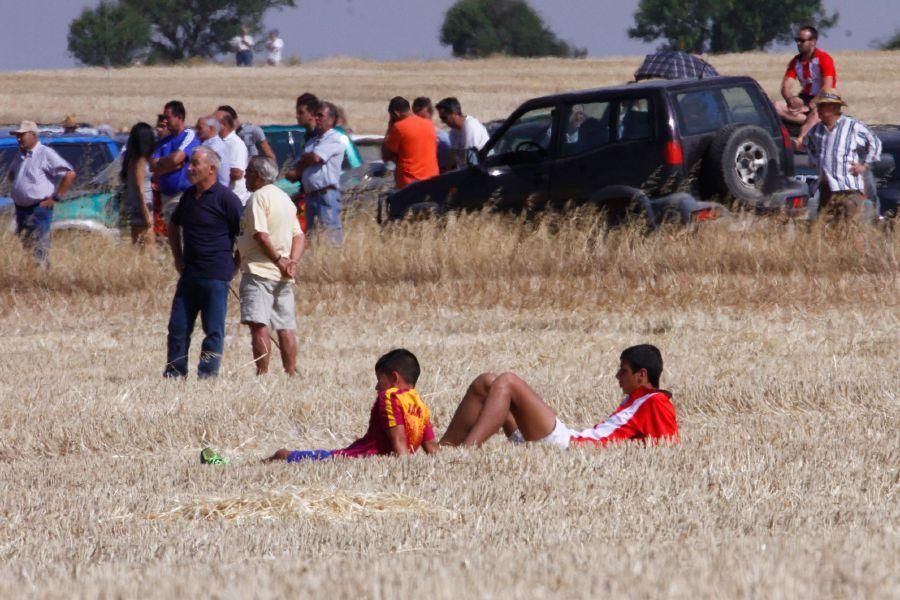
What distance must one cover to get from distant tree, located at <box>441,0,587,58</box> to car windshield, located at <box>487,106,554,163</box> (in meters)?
88.0

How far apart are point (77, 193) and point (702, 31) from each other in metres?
83.3

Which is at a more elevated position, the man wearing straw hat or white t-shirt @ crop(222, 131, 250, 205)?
white t-shirt @ crop(222, 131, 250, 205)

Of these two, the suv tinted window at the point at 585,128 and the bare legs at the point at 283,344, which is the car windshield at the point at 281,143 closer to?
the suv tinted window at the point at 585,128

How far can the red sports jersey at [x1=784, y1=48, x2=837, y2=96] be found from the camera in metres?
16.9

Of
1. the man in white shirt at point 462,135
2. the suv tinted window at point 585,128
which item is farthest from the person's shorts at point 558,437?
the man in white shirt at point 462,135

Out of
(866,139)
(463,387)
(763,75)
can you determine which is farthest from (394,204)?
(763,75)

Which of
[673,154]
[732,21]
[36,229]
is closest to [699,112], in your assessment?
[673,154]

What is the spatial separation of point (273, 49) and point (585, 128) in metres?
51.3

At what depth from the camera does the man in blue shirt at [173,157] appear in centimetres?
1412

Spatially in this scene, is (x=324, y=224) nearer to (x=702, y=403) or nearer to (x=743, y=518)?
(x=702, y=403)

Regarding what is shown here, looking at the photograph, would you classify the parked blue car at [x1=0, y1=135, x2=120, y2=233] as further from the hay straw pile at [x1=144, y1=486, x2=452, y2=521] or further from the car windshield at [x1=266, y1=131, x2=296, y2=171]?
the hay straw pile at [x1=144, y1=486, x2=452, y2=521]

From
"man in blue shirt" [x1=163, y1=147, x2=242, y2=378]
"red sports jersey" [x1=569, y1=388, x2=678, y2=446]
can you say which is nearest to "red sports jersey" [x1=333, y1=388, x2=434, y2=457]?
"red sports jersey" [x1=569, y1=388, x2=678, y2=446]

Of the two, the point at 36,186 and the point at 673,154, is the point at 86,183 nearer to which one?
the point at 36,186

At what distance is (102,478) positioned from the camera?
298 inches
